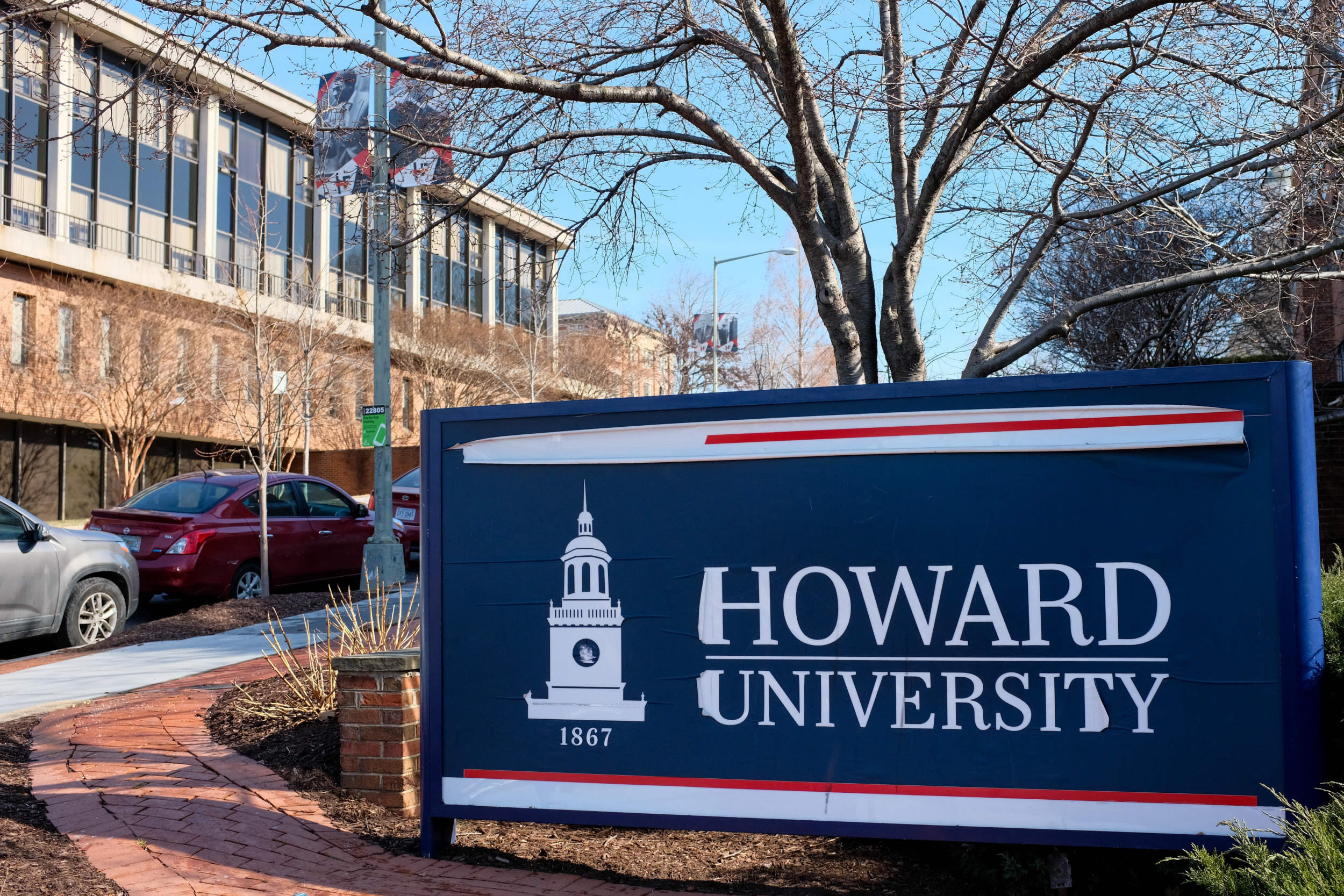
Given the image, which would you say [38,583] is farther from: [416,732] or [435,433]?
[435,433]

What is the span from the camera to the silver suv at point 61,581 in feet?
30.6

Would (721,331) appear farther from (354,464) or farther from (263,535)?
(263,535)

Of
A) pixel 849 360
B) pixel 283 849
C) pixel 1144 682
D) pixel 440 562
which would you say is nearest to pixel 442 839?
pixel 283 849

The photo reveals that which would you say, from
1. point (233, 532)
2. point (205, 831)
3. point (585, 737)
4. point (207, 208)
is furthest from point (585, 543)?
point (207, 208)

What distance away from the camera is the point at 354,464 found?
132 feet

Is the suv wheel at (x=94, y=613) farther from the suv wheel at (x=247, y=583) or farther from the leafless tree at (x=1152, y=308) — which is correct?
the leafless tree at (x=1152, y=308)

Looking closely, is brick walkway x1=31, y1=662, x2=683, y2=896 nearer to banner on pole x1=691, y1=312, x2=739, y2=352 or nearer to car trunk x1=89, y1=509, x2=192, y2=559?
car trunk x1=89, y1=509, x2=192, y2=559

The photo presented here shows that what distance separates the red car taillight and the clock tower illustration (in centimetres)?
884

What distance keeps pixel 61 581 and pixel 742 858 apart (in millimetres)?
7441

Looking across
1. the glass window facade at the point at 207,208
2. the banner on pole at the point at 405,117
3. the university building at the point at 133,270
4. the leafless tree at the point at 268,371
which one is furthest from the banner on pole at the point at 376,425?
the banner on pole at the point at 405,117

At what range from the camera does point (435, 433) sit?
462 centimetres

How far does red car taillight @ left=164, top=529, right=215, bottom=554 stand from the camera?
11.9m

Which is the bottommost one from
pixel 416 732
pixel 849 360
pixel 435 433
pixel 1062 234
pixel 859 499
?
pixel 416 732

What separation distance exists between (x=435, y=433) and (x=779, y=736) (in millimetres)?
1855
